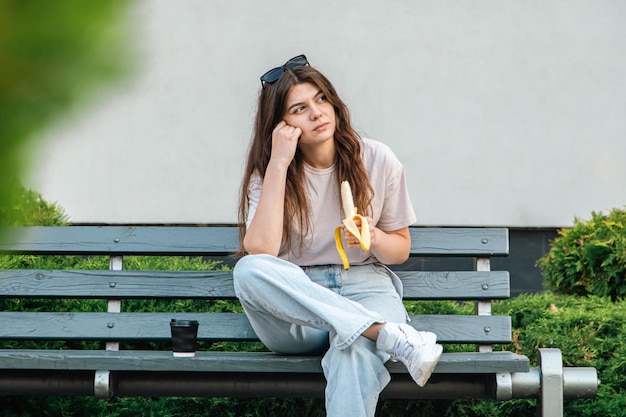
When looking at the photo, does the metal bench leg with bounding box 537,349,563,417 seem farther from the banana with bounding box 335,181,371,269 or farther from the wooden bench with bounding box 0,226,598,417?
the banana with bounding box 335,181,371,269

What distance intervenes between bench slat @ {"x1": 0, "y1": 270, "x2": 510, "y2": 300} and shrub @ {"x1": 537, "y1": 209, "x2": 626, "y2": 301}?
5.86 ft

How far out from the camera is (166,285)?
3186mm

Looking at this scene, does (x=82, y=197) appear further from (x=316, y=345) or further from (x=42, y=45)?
(x=42, y=45)

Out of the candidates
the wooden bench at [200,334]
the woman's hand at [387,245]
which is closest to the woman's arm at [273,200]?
the woman's hand at [387,245]

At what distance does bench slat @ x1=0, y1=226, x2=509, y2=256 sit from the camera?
126 inches

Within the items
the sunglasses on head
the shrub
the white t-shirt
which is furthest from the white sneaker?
the shrub

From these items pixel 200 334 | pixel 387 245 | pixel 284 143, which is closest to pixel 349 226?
pixel 387 245

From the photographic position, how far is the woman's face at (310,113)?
297 cm

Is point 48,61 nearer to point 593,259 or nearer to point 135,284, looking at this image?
point 135,284

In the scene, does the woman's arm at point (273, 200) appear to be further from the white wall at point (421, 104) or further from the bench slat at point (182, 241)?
the white wall at point (421, 104)

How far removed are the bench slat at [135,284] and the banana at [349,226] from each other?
1.31 ft

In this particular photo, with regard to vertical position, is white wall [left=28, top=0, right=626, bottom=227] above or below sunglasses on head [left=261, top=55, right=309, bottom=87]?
above

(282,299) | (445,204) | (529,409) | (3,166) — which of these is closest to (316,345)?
(282,299)

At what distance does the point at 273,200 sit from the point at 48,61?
8.17ft
